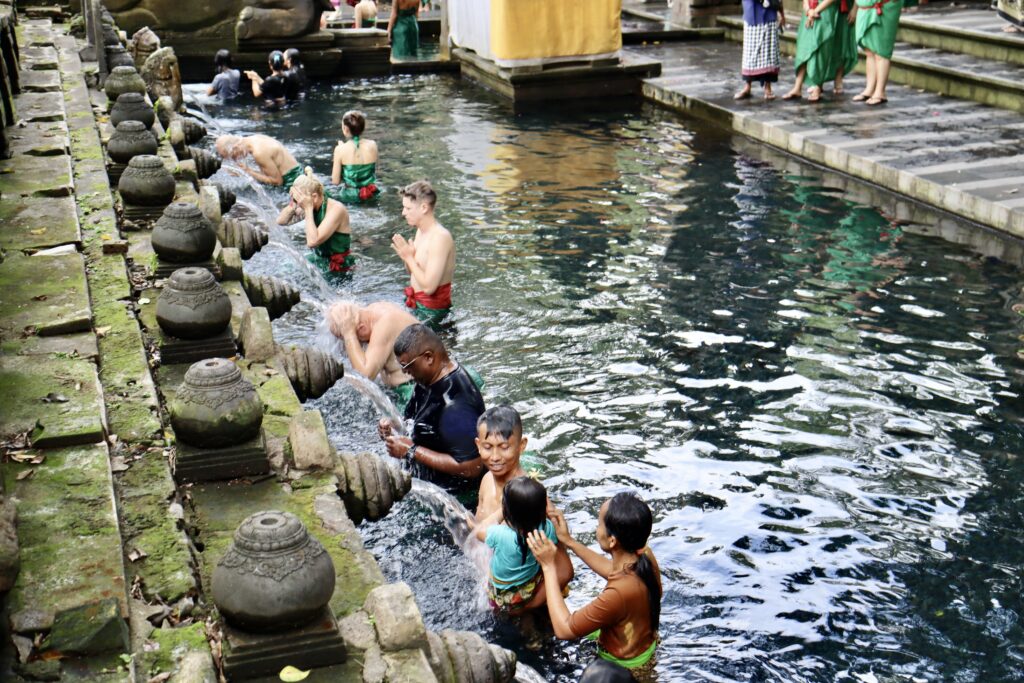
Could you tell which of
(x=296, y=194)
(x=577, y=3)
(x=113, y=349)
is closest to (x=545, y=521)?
(x=113, y=349)

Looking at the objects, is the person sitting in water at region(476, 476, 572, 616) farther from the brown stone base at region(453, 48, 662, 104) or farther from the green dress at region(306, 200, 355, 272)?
the brown stone base at region(453, 48, 662, 104)

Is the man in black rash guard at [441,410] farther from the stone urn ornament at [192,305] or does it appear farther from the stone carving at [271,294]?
the stone carving at [271,294]

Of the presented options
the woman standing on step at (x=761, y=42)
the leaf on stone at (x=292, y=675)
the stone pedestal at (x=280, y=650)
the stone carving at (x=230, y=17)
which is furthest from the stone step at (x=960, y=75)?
the leaf on stone at (x=292, y=675)

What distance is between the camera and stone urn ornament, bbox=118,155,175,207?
7465 mm

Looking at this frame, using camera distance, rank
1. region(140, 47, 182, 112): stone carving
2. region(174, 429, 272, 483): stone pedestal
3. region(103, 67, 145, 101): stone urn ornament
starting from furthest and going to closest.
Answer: region(140, 47, 182, 112): stone carving < region(103, 67, 145, 101): stone urn ornament < region(174, 429, 272, 483): stone pedestal

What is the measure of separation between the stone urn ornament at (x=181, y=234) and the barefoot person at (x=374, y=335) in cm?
133

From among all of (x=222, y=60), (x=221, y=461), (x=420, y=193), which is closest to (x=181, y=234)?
(x=221, y=461)

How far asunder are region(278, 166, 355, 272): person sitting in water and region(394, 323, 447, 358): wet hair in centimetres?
423

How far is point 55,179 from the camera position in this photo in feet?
27.3

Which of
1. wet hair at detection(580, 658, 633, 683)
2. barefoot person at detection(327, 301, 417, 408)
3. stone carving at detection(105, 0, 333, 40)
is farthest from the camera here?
stone carving at detection(105, 0, 333, 40)

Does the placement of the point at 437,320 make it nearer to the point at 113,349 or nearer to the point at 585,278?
the point at 585,278

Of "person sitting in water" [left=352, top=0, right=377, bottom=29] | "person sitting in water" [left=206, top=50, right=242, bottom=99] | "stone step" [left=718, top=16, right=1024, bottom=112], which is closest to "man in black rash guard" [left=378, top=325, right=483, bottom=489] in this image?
"stone step" [left=718, top=16, right=1024, bottom=112]

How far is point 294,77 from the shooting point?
60.8 feet

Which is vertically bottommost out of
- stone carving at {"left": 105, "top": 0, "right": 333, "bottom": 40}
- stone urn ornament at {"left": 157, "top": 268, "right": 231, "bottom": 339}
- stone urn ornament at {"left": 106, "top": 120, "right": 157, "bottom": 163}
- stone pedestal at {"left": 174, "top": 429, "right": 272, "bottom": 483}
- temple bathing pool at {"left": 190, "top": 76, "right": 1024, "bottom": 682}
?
temple bathing pool at {"left": 190, "top": 76, "right": 1024, "bottom": 682}
